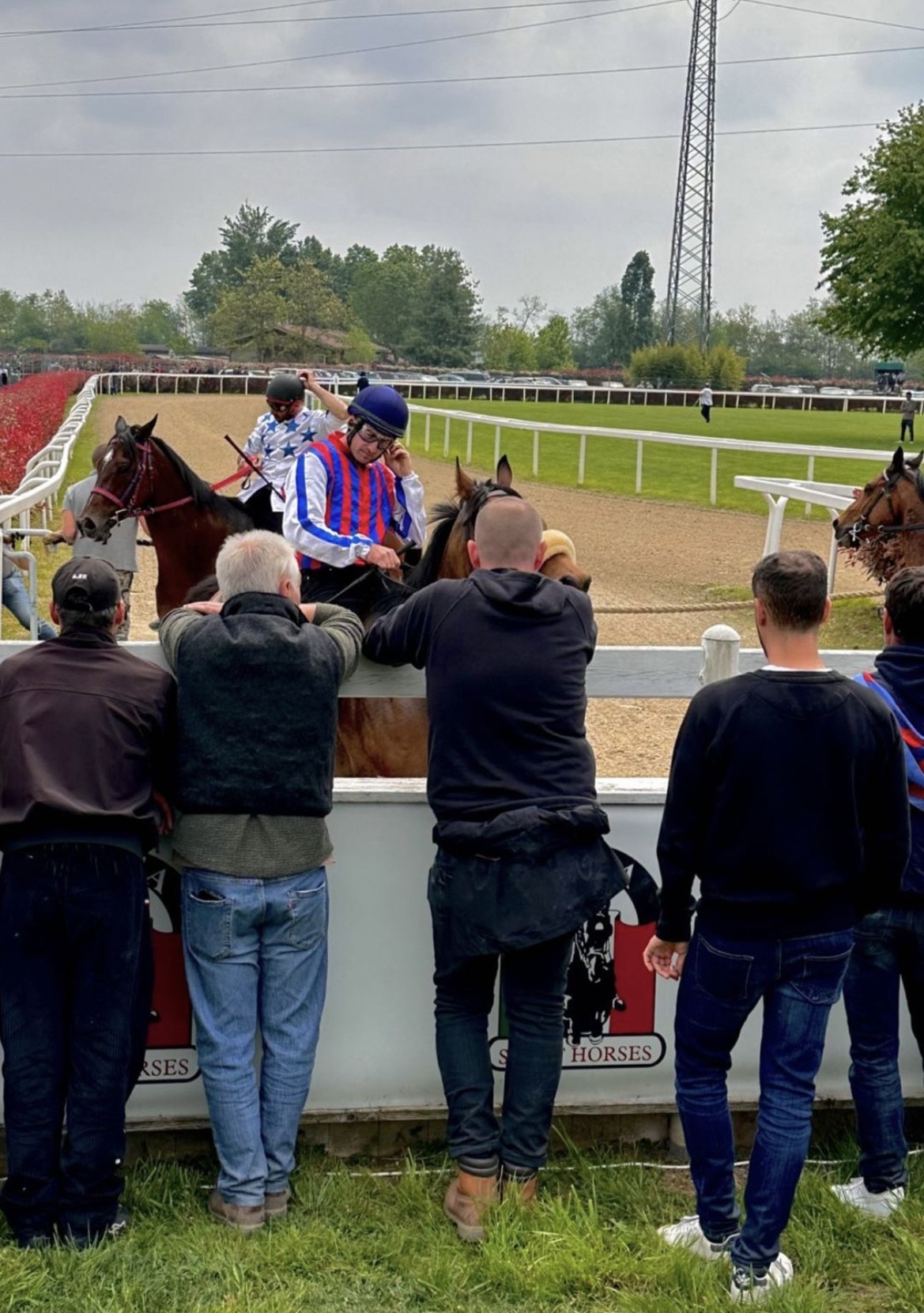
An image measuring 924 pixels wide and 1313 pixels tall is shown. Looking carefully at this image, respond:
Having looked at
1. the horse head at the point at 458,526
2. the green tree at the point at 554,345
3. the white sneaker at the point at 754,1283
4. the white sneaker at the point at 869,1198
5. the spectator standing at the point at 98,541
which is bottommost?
the white sneaker at the point at 869,1198

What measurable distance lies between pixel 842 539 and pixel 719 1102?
7.69 m

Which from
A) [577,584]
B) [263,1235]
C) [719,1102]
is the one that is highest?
[577,584]

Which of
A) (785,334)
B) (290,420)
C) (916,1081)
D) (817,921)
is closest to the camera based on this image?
(817,921)

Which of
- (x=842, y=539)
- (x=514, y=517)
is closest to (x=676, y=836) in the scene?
(x=514, y=517)

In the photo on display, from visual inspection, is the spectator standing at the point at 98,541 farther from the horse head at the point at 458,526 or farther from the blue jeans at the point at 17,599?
the horse head at the point at 458,526

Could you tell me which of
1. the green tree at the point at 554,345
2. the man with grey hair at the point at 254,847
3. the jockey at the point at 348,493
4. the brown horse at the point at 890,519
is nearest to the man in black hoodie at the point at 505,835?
the man with grey hair at the point at 254,847

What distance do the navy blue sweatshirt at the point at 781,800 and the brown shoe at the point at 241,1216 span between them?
1297 mm

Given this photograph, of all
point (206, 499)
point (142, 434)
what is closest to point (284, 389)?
point (142, 434)

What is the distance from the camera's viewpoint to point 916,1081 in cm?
388

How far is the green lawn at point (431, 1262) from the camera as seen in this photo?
2988mm

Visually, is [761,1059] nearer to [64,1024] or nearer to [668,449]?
[64,1024]

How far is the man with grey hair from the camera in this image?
10.8ft

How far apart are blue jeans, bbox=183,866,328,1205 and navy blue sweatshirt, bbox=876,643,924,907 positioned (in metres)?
1.46

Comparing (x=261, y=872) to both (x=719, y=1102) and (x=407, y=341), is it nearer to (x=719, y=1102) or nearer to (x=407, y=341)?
(x=719, y=1102)
